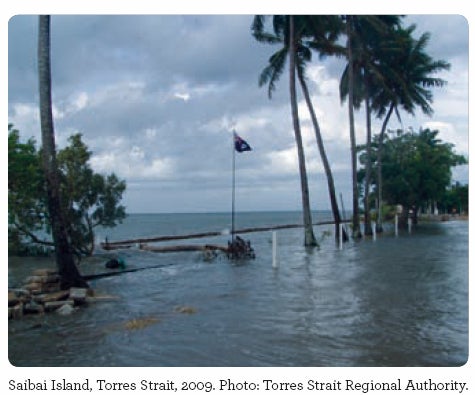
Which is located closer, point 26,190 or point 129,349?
point 129,349

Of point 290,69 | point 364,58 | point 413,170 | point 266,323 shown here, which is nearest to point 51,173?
point 266,323

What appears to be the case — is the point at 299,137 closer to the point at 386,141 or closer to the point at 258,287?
the point at 258,287

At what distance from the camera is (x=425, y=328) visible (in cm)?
762

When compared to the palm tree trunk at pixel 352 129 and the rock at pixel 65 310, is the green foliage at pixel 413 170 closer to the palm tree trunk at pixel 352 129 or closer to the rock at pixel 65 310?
the palm tree trunk at pixel 352 129

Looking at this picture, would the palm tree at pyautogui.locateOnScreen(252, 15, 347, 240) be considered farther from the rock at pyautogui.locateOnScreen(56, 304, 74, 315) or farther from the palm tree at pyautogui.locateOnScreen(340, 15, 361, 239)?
the rock at pyautogui.locateOnScreen(56, 304, 74, 315)

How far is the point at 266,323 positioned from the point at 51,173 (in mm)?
5636

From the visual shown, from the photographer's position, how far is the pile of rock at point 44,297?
9359 mm

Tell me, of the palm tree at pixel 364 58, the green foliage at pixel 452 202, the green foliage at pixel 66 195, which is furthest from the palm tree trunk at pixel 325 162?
the green foliage at pixel 452 202

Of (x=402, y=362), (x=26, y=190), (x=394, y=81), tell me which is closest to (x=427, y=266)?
(x=402, y=362)

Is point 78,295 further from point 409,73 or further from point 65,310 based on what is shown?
point 409,73

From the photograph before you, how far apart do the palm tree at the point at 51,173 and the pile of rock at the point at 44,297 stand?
0.42 meters

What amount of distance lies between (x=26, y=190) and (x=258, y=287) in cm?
844

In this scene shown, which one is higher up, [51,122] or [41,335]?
[51,122]

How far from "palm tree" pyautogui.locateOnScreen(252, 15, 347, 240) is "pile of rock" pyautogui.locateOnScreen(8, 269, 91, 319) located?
593 inches
